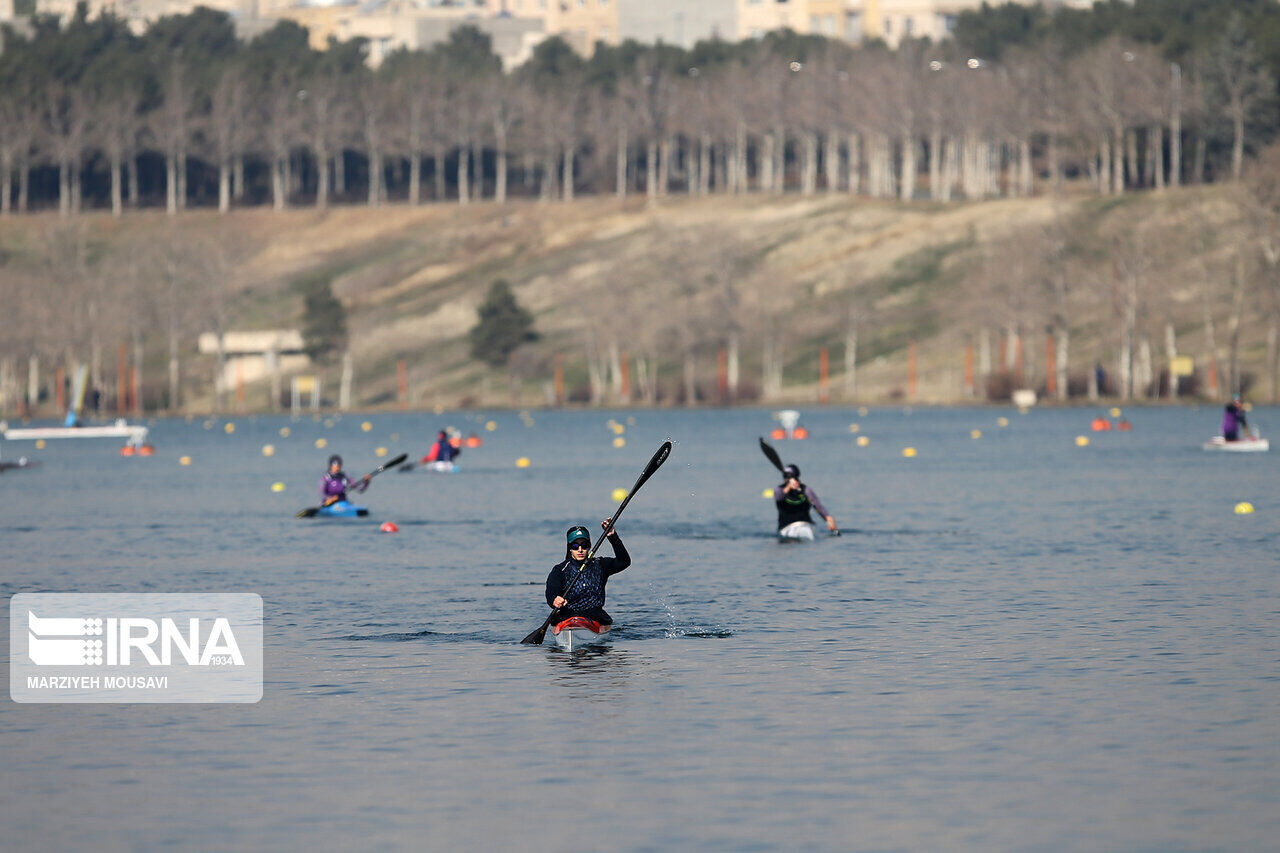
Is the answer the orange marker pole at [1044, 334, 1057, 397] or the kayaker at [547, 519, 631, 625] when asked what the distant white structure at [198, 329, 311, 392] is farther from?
the kayaker at [547, 519, 631, 625]

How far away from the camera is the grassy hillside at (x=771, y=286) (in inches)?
5497

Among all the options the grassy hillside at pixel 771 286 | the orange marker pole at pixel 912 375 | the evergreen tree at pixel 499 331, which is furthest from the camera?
the evergreen tree at pixel 499 331

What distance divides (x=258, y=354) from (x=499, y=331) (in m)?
24.5

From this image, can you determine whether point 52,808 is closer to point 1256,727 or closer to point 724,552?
point 1256,727

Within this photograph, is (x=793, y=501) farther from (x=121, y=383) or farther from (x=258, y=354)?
(x=258, y=354)

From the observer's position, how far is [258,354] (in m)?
170

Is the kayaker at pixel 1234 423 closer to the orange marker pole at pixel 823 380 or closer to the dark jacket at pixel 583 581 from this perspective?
the dark jacket at pixel 583 581

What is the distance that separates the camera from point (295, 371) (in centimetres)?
16750

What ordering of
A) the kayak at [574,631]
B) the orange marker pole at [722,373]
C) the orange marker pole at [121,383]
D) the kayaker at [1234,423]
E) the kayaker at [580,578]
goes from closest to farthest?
the kayaker at [580,578], the kayak at [574,631], the kayaker at [1234,423], the orange marker pole at [722,373], the orange marker pole at [121,383]

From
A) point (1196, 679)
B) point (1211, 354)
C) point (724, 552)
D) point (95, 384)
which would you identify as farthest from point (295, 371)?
point (1196, 679)

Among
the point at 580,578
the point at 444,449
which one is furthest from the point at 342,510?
the point at 580,578

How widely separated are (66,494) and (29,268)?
124 m

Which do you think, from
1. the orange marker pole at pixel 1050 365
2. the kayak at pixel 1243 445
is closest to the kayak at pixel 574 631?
the kayak at pixel 1243 445

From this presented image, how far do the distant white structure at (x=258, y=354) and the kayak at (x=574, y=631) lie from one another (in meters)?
139
